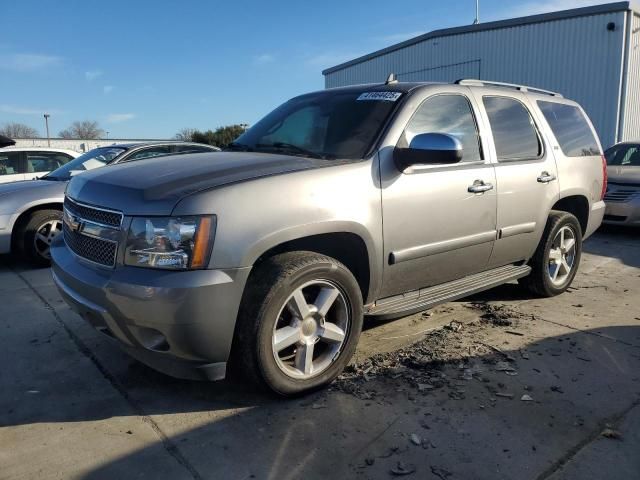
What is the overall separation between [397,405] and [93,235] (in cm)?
195

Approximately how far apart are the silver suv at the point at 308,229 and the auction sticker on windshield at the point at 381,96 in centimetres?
2

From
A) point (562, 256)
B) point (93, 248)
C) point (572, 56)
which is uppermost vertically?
point (572, 56)

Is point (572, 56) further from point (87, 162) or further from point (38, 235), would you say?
point (38, 235)

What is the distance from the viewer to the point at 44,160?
9344 mm

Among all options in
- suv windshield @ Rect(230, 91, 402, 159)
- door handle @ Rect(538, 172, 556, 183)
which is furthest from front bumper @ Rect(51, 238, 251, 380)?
door handle @ Rect(538, 172, 556, 183)

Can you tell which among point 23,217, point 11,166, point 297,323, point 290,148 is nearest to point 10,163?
point 11,166

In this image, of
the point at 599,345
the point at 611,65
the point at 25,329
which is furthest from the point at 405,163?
the point at 611,65

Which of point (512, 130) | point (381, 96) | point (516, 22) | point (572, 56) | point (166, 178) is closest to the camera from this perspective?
point (166, 178)

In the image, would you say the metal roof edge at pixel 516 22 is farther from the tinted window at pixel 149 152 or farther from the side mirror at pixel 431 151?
the side mirror at pixel 431 151

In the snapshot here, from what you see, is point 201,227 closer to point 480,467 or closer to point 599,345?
point 480,467

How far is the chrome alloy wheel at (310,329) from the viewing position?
9.78ft

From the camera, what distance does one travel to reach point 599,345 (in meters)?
3.88

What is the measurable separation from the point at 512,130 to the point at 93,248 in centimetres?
336

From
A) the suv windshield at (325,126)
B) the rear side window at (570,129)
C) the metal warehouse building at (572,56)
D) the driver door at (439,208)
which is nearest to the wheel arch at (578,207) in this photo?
the rear side window at (570,129)
